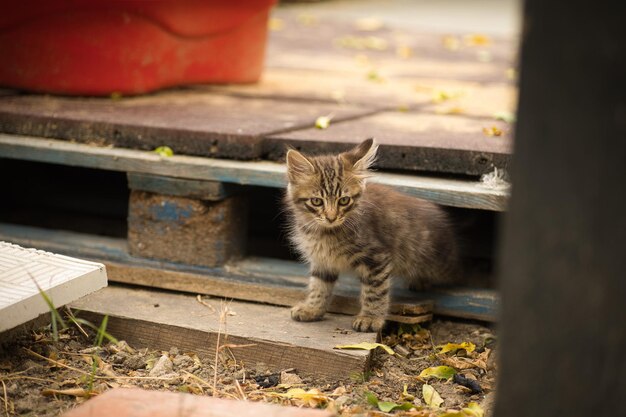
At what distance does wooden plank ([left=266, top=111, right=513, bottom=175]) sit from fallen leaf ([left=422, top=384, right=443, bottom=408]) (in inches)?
42.8

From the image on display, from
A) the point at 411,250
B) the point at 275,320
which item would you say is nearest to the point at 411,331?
the point at 411,250

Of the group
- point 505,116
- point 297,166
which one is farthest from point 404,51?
point 297,166

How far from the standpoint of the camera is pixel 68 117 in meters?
4.30

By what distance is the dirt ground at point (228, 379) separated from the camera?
3.00 m

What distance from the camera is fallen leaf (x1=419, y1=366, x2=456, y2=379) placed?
3363mm

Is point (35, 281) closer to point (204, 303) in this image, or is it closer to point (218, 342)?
point (218, 342)

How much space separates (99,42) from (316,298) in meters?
2.06

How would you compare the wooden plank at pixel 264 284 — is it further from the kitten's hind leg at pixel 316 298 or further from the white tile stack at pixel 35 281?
the white tile stack at pixel 35 281

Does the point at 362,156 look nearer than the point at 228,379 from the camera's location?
No

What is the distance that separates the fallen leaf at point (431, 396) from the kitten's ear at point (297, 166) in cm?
100

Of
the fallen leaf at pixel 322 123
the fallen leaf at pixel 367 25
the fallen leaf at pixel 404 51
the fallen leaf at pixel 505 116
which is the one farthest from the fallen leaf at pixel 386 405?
the fallen leaf at pixel 367 25

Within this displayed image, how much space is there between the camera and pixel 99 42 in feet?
15.8

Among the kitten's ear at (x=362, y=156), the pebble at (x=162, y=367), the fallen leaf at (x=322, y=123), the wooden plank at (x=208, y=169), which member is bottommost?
the pebble at (x=162, y=367)

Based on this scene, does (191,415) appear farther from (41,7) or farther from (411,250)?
(41,7)
